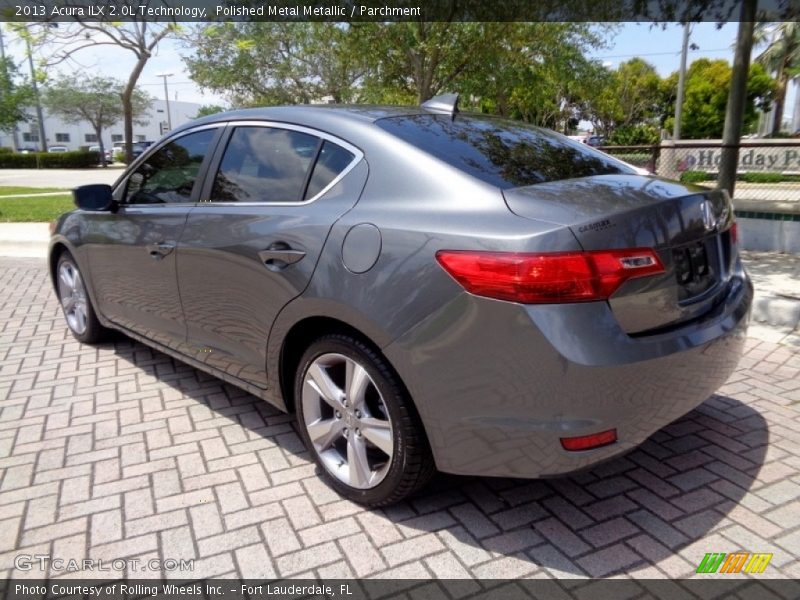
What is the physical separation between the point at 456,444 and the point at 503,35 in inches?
337

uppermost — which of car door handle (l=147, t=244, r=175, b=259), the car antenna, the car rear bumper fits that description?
the car antenna

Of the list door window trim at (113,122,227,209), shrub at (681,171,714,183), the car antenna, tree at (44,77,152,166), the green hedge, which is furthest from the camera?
tree at (44,77,152,166)

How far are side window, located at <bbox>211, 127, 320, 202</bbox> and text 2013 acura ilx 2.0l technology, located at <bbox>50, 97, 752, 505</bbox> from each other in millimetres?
12

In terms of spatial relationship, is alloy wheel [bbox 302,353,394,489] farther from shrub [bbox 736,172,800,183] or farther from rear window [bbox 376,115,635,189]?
shrub [bbox 736,172,800,183]

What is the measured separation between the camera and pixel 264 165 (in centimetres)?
312

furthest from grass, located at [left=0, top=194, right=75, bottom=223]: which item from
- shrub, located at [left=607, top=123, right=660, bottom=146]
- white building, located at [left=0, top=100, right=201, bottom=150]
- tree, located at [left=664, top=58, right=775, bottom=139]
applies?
white building, located at [left=0, top=100, right=201, bottom=150]

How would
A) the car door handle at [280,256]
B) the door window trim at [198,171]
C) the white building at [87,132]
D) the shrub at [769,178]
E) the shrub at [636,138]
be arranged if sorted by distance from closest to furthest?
1. the car door handle at [280,256]
2. the door window trim at [198,171]
3. the shrub at [769,178]
4. the shrub at [636,138]
5. the white building at [87,132]

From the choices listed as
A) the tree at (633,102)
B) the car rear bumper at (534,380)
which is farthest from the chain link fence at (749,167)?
the tree at (633,102)

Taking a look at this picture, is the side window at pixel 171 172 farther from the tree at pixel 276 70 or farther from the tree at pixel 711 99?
the tree at pixel 711 99

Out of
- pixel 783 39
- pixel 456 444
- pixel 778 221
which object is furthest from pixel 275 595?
pixel 783 39

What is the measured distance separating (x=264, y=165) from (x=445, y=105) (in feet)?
3.26

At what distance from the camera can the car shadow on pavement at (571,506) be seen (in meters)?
2.37

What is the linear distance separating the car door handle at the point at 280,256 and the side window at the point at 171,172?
37.0 inches

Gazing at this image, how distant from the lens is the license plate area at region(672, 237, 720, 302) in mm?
2375
